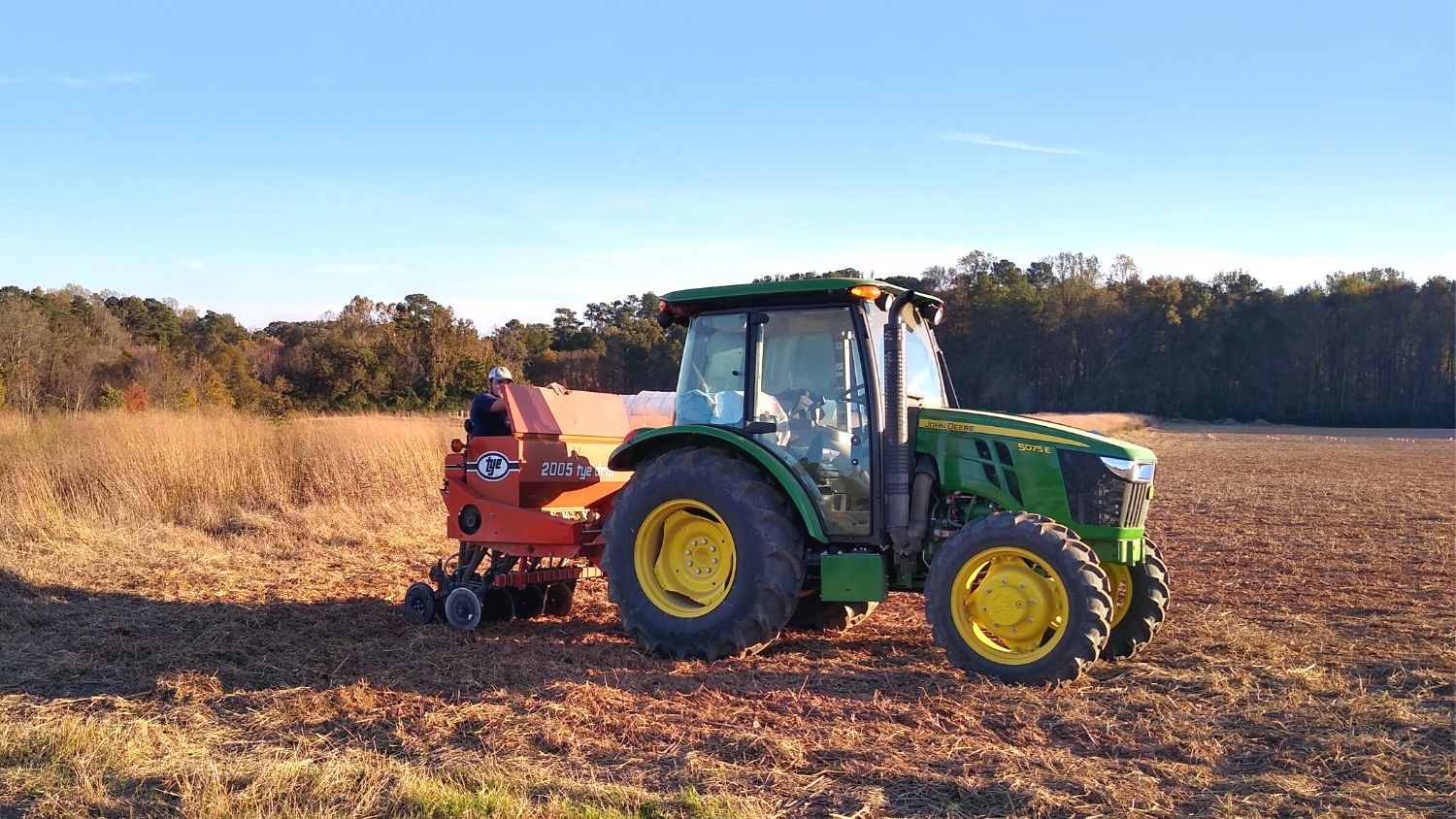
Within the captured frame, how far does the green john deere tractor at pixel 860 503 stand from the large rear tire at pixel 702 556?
0.04 feet

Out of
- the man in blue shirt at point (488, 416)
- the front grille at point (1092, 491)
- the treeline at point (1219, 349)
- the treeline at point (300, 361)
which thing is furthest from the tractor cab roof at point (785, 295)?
the treeline at point (1219, 349)

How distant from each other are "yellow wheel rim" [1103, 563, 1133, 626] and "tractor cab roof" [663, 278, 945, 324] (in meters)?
1.94

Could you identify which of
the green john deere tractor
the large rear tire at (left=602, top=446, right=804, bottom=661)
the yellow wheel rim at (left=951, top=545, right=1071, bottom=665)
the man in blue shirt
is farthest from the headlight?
the man in blue shirt

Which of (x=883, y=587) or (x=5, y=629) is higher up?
(x=883, y=587)

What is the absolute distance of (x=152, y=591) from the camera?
334 inches

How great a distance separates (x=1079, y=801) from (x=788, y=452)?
114 inches

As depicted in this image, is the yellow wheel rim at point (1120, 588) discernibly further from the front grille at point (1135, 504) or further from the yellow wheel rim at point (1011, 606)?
the yellow wheel rim at point (1011, 606)

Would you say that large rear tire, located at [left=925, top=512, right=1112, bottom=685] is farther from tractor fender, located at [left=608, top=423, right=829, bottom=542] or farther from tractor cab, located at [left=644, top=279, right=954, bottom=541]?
tractor fender, located at [left=608, top=423, right=829, bottom=542]

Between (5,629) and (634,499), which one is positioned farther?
(5,629)

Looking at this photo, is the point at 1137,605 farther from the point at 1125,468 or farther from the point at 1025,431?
the point at 1025,431

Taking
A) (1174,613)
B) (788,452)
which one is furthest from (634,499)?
(1174,613)

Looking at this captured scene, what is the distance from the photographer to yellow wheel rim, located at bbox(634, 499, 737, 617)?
649 centimetres

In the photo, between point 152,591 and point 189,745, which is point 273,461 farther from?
point 189,745

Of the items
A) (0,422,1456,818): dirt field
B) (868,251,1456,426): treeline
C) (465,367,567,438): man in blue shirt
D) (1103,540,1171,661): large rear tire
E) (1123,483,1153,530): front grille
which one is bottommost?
(0,422,1456,818): dirt field
